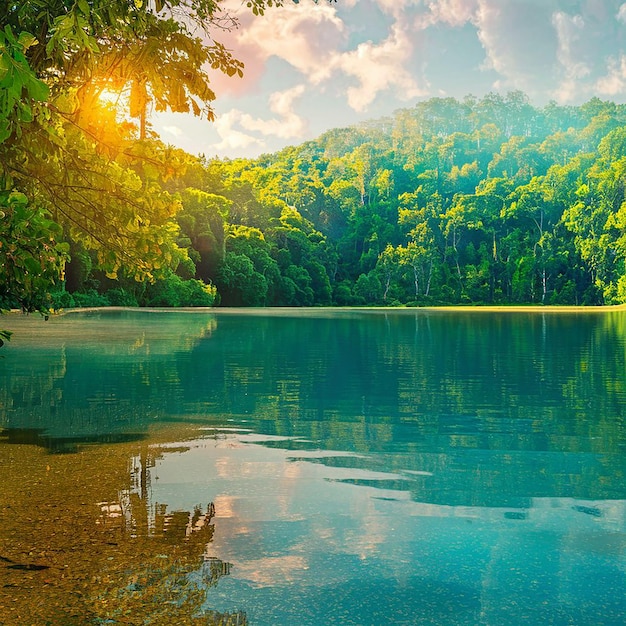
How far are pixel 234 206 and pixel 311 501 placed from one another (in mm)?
117320

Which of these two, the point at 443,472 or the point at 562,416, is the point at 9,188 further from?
the point at 562,416

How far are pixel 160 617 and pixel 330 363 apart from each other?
17934 millimetres

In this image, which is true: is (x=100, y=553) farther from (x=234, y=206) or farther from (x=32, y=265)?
(x=234, y=206)

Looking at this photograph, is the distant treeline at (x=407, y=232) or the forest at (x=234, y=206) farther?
the distant treeline at (x=407, y=232)

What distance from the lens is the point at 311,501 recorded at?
317 inches

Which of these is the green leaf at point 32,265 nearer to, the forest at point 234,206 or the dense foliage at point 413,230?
the forest at point 234,206

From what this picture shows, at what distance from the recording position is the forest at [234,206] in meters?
8.14

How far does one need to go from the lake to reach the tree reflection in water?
2 cm

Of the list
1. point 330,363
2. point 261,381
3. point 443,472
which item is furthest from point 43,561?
point 330,363

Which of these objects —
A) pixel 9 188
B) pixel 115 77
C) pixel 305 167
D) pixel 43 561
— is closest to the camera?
pixel 43 561

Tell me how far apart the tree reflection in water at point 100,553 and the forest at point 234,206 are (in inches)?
82.1

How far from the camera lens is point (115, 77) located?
9.04 m

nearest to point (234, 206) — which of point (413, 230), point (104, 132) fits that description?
point (413, 230)

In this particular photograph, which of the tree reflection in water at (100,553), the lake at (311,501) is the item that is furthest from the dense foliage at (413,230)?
the tree reflection in water at (100,553)
